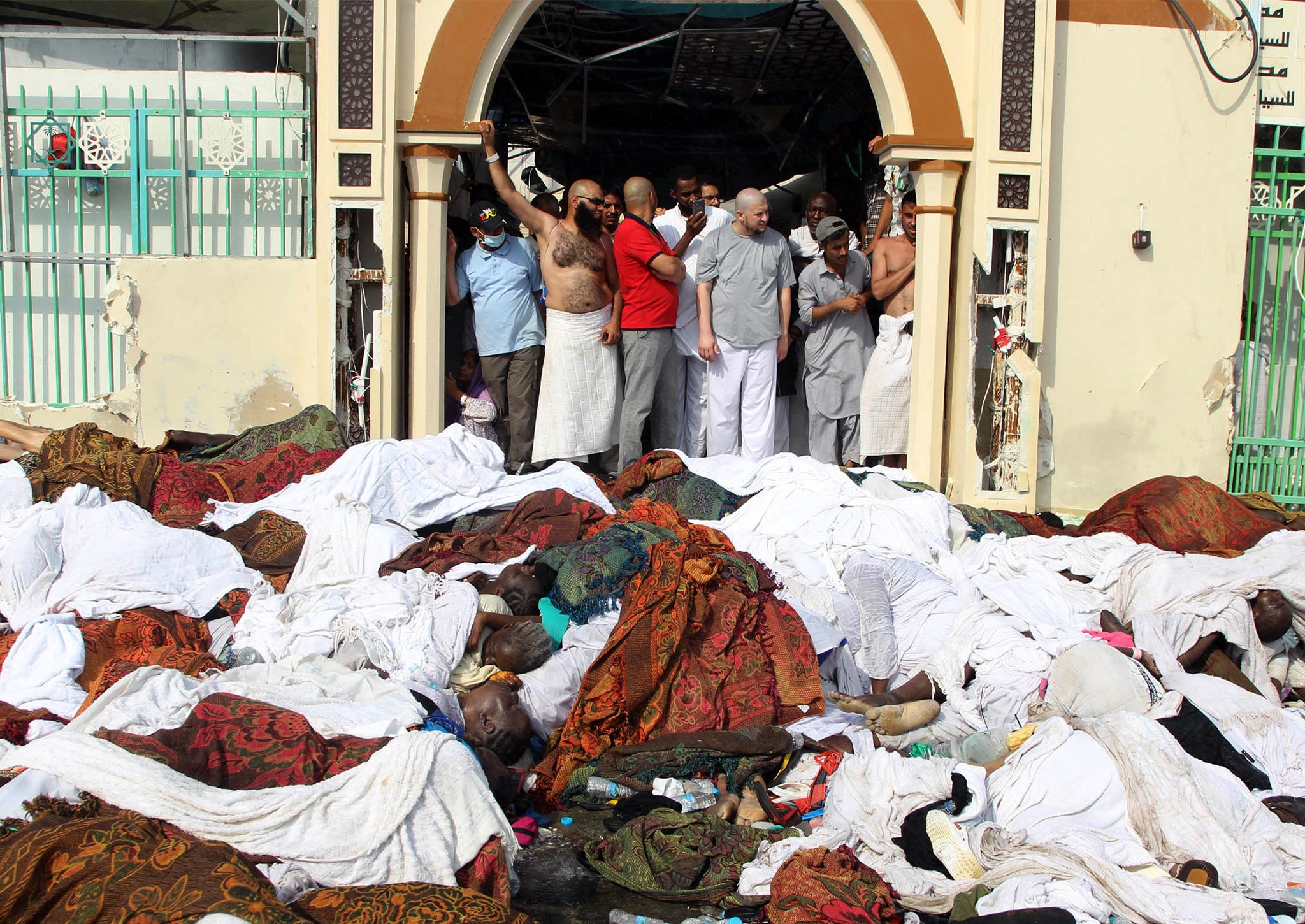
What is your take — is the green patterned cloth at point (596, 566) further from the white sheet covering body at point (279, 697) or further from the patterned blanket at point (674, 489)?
the patterned blanket at point (674, 489)

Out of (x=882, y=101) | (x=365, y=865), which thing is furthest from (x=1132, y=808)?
(x=882, y=101)

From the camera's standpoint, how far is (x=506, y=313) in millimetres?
7258

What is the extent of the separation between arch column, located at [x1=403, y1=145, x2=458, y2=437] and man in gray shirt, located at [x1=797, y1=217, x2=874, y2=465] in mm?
2380

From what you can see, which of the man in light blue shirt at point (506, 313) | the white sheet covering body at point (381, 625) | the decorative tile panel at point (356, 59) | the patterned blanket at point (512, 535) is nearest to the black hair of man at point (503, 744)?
the white sheet covering body at point (381, 625)

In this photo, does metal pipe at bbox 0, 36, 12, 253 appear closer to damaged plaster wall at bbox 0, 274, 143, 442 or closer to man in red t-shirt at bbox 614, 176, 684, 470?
damaged plaster wall at bbox 0, 274, 143, 442

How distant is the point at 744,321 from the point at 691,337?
1.38 feet

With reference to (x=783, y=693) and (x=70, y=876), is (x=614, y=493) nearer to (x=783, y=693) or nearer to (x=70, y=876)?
(x=783, y=693)

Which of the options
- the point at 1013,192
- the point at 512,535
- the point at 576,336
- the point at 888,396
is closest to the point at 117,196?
the point at 576,336

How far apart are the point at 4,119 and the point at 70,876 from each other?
5981 mm

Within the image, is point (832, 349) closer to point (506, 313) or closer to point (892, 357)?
point (892, 357)

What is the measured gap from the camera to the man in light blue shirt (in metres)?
7.27

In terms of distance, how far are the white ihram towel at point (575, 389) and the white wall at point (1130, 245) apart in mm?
2771

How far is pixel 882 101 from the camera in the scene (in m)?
7.20

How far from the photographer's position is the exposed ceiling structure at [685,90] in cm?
834
